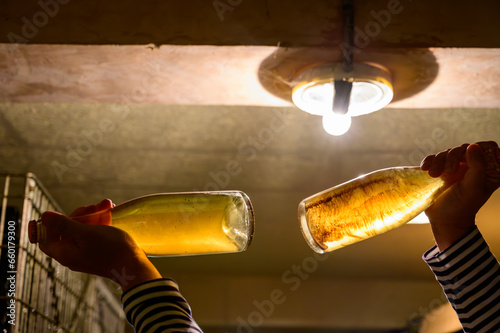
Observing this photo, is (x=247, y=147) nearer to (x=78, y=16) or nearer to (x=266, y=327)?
(x=78, y=16)

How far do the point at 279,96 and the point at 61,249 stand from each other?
0.73 meters

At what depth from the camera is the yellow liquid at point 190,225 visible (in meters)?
0.84

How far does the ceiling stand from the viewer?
1145mm

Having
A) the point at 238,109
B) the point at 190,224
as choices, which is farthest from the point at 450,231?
the point at 238,109

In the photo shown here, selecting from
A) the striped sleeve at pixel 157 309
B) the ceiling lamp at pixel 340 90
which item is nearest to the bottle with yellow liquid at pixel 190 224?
the striped sleeve at pixel 157 309

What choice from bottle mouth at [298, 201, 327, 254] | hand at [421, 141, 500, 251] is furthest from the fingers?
bottle mouth at [298, 201, 327, 254]

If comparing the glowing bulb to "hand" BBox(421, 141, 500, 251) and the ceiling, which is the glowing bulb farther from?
"hand" BBox(421, 141, 500, 251)

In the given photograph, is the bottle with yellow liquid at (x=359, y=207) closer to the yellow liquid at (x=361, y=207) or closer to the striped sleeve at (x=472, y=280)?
the yellow liquid at (x=361, y=207)

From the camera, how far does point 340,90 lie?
115 centimetres

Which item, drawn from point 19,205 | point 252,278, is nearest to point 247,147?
point 19,205

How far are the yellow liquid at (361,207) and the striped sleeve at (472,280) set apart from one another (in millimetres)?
115

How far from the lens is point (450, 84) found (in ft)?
4.04

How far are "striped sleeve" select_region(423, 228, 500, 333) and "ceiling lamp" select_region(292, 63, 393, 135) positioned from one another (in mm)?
468

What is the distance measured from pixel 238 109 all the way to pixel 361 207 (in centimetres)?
104
